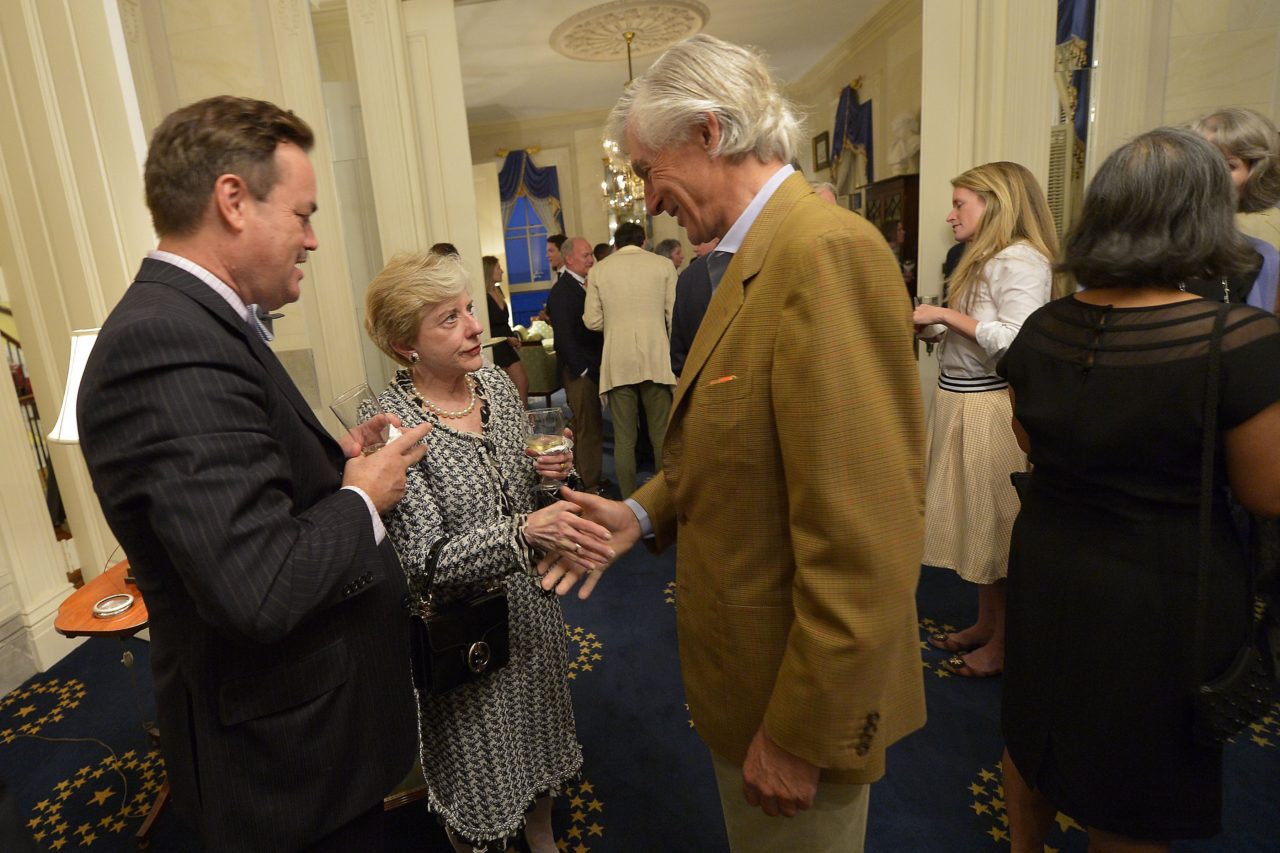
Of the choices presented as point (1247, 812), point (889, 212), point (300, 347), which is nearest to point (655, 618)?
point (1247, 812)

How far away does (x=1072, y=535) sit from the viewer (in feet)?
4.34

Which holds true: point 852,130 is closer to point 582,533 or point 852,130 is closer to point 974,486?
point 974,486

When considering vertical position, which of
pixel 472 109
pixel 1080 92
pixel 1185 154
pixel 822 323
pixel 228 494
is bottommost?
pixel 228 494

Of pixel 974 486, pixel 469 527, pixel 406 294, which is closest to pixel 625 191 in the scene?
pixel 974 486

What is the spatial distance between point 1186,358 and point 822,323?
729 millimetres

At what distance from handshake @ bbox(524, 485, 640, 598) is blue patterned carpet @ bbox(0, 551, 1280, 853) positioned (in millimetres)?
1098

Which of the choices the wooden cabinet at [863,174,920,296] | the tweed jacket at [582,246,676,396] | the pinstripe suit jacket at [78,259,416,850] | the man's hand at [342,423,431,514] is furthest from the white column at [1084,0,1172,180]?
the pinstripe suit jacket at [78,259,416,850]

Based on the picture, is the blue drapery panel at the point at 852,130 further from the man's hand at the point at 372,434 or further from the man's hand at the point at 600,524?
the man's hand at the point at 372,434

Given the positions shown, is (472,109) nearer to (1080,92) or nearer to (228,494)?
(1080,92)

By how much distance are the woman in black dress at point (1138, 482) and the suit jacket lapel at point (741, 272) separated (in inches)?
26.4

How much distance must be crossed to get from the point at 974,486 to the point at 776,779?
181cm

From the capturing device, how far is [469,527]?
154 centimetres

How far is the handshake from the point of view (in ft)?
4.39

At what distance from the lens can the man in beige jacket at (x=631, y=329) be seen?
446 centimetres
